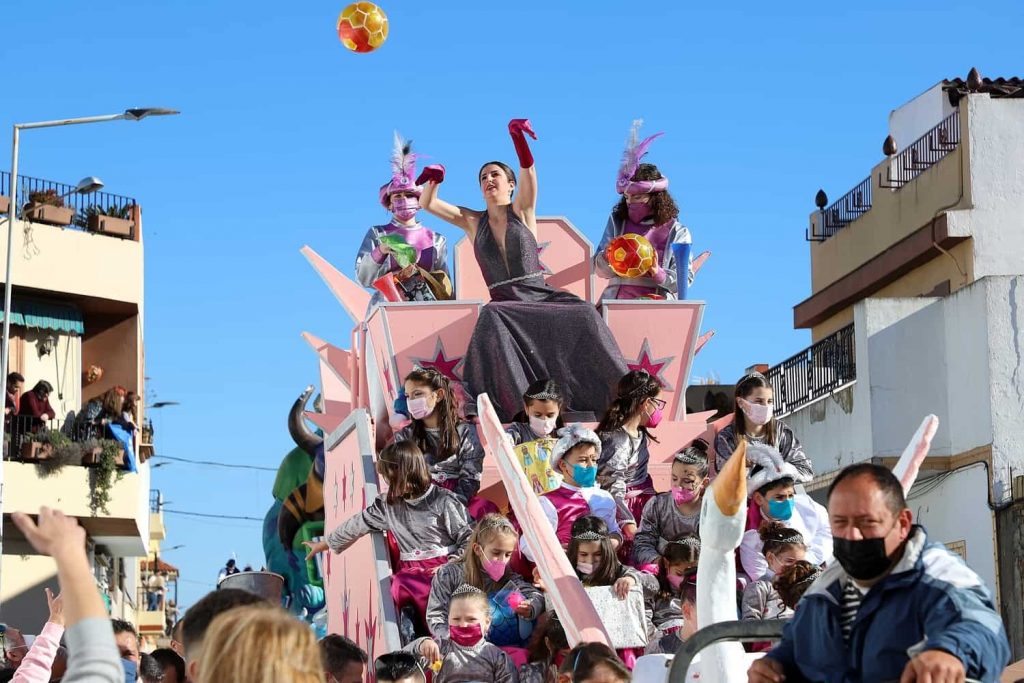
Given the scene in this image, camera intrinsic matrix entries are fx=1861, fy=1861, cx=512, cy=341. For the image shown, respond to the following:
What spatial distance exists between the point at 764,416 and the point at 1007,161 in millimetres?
15684

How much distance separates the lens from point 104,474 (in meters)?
28.7

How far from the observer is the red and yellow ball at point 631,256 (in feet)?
37.0

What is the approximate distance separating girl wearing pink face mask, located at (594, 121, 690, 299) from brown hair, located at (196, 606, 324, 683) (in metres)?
8.18

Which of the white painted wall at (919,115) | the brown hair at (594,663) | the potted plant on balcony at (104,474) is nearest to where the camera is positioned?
the brown hair at (594,663)

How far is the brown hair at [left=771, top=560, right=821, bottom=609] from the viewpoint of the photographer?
753cm

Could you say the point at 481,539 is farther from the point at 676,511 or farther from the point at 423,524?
the point at 676,511

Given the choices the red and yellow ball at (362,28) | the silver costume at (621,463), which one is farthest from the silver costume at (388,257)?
the silver costume at (621,463)

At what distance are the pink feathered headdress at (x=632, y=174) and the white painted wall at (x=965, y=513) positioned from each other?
801cm

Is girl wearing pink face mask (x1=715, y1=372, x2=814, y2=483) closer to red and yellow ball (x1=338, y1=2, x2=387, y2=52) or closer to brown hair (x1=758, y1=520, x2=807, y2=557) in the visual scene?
brown hair (x1=758, y1=520, x2=807, y2=557)

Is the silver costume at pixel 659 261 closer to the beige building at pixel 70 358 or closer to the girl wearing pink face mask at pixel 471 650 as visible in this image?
the girl wearing pink face mask at pixel 471 650

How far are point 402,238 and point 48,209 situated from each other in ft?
60.1

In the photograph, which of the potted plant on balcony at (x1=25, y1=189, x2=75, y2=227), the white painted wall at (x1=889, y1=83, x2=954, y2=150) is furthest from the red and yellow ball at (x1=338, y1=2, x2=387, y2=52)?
the potted plant on balcony at (x1=25, y1=189, x2=75, y2=227)

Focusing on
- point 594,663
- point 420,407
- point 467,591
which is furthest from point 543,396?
point 594,663

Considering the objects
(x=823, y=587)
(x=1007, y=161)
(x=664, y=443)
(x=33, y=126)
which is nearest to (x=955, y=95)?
(x=1007, y=161)
